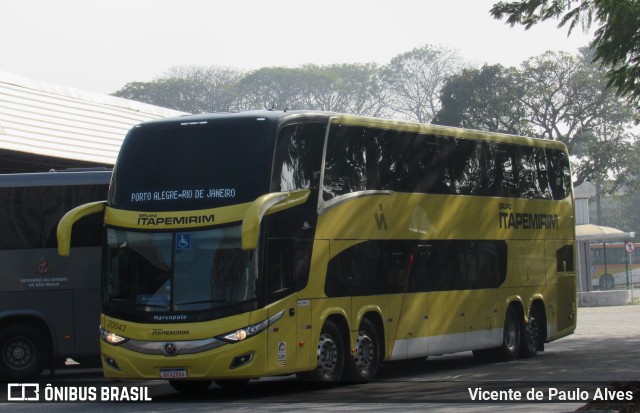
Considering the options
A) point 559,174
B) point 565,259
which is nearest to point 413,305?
point 565,259

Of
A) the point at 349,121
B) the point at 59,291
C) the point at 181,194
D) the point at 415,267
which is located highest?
the point at 349,121

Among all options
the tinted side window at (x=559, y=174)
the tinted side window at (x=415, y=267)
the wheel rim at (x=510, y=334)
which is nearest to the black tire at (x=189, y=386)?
the tinted side window at (x=415, y=267)

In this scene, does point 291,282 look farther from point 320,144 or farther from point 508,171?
point 508,171

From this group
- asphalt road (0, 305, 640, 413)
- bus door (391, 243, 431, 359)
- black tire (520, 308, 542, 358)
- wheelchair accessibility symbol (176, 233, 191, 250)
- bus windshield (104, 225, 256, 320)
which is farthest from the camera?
black tire (520, 308, 542, 358)

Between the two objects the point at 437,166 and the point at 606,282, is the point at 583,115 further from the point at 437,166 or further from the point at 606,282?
the point at 437,166

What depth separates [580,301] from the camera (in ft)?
179

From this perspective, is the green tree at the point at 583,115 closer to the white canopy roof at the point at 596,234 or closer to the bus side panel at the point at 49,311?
the white canopy roof at the point at 596,234

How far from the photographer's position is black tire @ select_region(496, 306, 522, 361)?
23.2 m

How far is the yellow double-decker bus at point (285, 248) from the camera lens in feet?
53.1

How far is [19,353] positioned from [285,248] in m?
5.86

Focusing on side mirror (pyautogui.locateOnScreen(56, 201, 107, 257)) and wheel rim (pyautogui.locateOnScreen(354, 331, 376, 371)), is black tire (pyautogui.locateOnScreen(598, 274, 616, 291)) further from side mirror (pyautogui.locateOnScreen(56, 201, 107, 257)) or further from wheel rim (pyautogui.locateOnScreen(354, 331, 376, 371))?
side mirror (pyautogui.locateOnScreen(56, 201, 107, 257))

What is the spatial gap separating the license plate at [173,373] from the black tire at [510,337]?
8.60 m

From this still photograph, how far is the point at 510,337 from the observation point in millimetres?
23453

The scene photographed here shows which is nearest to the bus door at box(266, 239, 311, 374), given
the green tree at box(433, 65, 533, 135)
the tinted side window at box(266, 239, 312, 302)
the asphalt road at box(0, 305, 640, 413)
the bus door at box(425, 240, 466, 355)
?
the tinted side window at box(266, 239, 312, 302)
